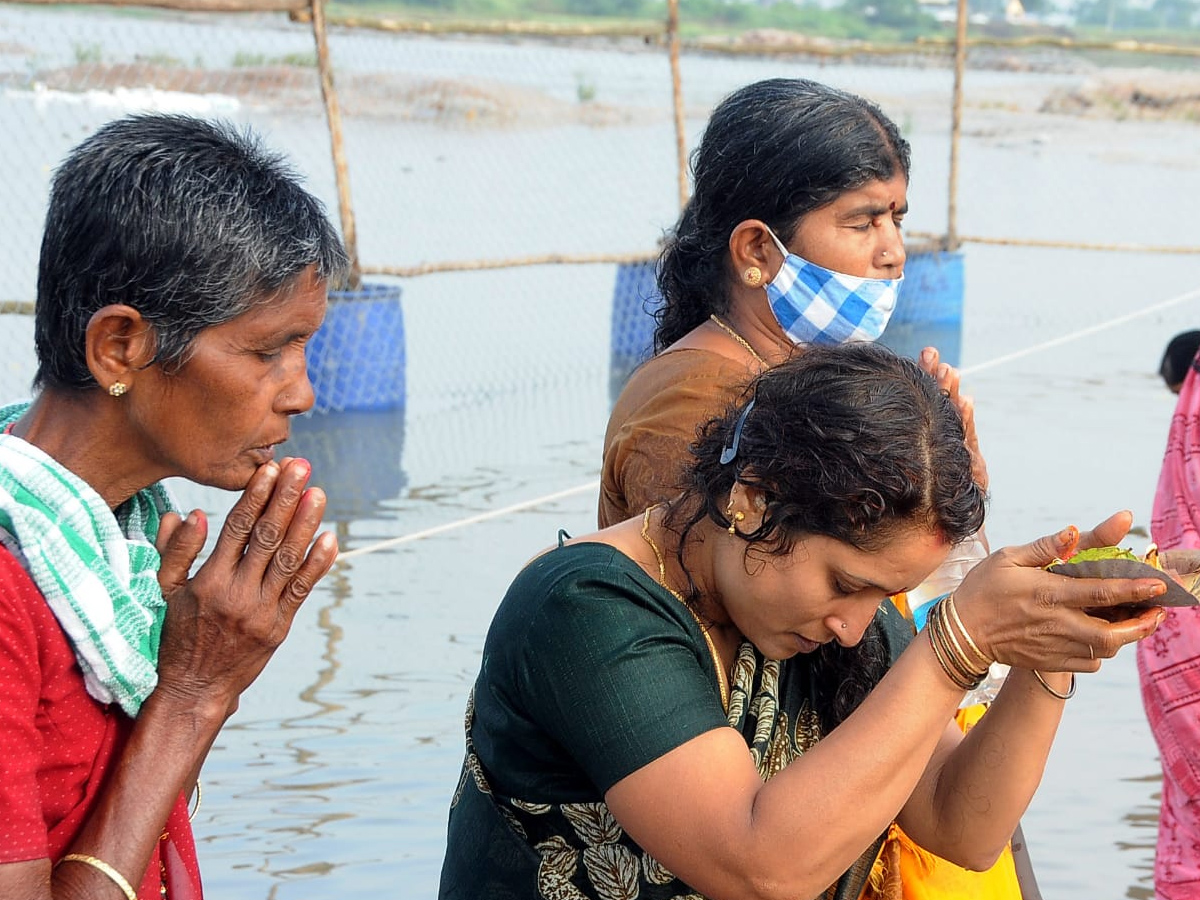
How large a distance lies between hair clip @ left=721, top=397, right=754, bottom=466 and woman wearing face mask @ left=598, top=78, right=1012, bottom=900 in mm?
518

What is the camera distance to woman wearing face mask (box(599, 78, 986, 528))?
2652mm

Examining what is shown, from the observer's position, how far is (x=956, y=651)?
6.07 ft

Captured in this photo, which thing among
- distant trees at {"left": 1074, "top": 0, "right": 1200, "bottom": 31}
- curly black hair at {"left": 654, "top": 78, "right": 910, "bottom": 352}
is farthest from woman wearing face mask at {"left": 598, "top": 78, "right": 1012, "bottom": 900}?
distant trees at {"left": 1074, "top": 0, "right": 1200, "bottom": 31}

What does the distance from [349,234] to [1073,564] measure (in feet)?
22.5

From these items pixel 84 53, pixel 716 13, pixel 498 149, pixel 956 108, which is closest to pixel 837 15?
pixel 716 13

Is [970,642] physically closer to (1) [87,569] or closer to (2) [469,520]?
(1) [87,569]

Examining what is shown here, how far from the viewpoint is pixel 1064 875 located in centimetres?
412

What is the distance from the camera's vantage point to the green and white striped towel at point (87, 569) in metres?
1.67

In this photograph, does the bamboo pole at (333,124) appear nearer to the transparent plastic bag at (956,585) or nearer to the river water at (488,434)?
the river water at (488,434)

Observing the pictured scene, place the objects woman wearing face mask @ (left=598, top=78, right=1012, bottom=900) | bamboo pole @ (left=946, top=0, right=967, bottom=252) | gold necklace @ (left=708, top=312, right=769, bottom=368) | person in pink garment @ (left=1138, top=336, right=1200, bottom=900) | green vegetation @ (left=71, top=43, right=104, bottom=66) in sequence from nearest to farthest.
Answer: woman wearing face mask @ (left=598, top=78, right=1012, bottom=900) → gold necklace @ (left=708, top=312, right=769, bottom=368) → person in pink garment @ (left=1138, top=336, right=1200, bottom=900) → bamboo pole @ (left=946, top=0, right=967, bottom=252) → green vegetation @ (left=71, top=43, right=104, bottom=66)

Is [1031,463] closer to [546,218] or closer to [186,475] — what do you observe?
[186,475]

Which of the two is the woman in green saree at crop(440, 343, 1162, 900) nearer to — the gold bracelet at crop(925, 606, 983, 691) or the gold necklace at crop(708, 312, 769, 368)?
the gold bracelet at crop(925, 606, 983, 691)

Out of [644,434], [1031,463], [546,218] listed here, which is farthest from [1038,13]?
[644,434]

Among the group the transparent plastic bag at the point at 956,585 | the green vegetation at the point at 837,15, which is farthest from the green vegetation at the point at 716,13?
the transparent plastic bag at the point at 956,585
